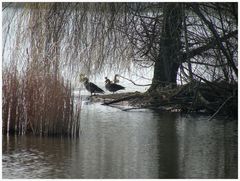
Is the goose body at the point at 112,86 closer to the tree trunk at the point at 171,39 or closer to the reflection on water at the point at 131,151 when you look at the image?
the tree trunk at the point at 171,39

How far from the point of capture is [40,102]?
22.2ft

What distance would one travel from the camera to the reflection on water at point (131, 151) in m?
5.39

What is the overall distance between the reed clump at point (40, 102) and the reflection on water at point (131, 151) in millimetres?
186

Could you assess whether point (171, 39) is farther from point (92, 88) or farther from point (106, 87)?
point (106, 87)

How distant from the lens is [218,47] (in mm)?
8055

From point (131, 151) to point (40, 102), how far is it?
3.60 feet

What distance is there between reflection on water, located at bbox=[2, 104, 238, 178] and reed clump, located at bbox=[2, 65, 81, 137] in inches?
7.3

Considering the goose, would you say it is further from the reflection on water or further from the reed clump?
the reed clump

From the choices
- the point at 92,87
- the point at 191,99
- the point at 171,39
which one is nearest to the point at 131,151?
the point at 171,39

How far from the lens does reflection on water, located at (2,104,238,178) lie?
539 cm

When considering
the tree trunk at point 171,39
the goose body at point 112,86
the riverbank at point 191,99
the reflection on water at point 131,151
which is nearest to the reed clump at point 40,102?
the reflection on water at point 131,151

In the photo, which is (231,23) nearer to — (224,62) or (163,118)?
(224,62)

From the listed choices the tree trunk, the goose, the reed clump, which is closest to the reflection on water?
the reed clump

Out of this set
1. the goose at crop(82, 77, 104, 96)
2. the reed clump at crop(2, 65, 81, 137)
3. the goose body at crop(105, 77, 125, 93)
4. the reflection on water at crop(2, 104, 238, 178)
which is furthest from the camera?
the goose body at crop(105, 77, 125, 93)
